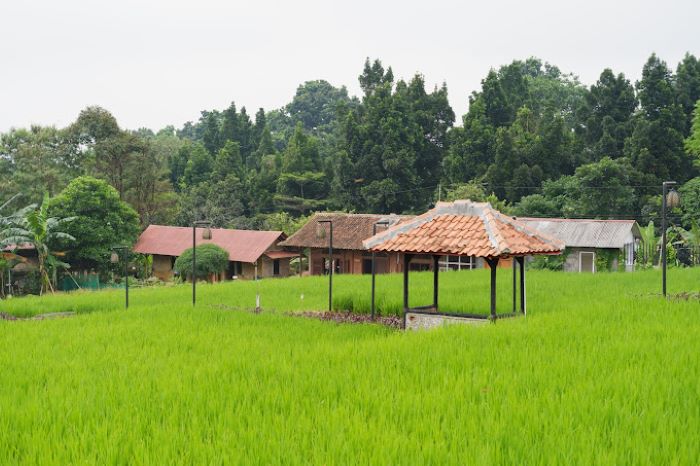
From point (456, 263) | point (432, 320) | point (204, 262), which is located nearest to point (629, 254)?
point (456, 263)

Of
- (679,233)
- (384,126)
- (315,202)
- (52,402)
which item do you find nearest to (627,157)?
(679,233)

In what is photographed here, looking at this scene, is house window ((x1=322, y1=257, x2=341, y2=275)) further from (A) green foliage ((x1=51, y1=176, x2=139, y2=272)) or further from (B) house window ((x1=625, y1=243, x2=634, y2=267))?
(B) house window ((x1=625, y1=243, x2=634, y2=267))

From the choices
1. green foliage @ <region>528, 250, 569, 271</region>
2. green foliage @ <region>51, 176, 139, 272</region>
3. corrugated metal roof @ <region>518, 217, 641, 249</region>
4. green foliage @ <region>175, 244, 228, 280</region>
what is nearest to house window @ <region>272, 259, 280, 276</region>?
green foliage @ <region>175, 244, 228, 280</region>

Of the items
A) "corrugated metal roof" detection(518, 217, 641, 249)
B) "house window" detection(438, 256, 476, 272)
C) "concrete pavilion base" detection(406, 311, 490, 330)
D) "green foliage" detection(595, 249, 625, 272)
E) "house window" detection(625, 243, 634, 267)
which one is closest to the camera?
"concrete pavilion base" detection(406, 311, 490, 330)

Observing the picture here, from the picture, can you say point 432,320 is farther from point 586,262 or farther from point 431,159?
point 431,159

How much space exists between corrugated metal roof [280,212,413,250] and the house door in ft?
26.8

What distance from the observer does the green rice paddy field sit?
5223 mm

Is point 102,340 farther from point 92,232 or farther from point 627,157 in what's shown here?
point 627,157

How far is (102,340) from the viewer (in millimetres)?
11625

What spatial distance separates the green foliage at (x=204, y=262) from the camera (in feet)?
112

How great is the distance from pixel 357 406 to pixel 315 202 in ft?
132

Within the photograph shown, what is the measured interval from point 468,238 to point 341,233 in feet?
72.7

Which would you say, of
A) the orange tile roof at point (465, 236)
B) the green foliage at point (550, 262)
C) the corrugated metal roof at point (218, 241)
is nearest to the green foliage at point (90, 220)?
the corrugated metal roof at point (218, 241)

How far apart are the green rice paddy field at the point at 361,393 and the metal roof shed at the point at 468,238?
1.34 m
